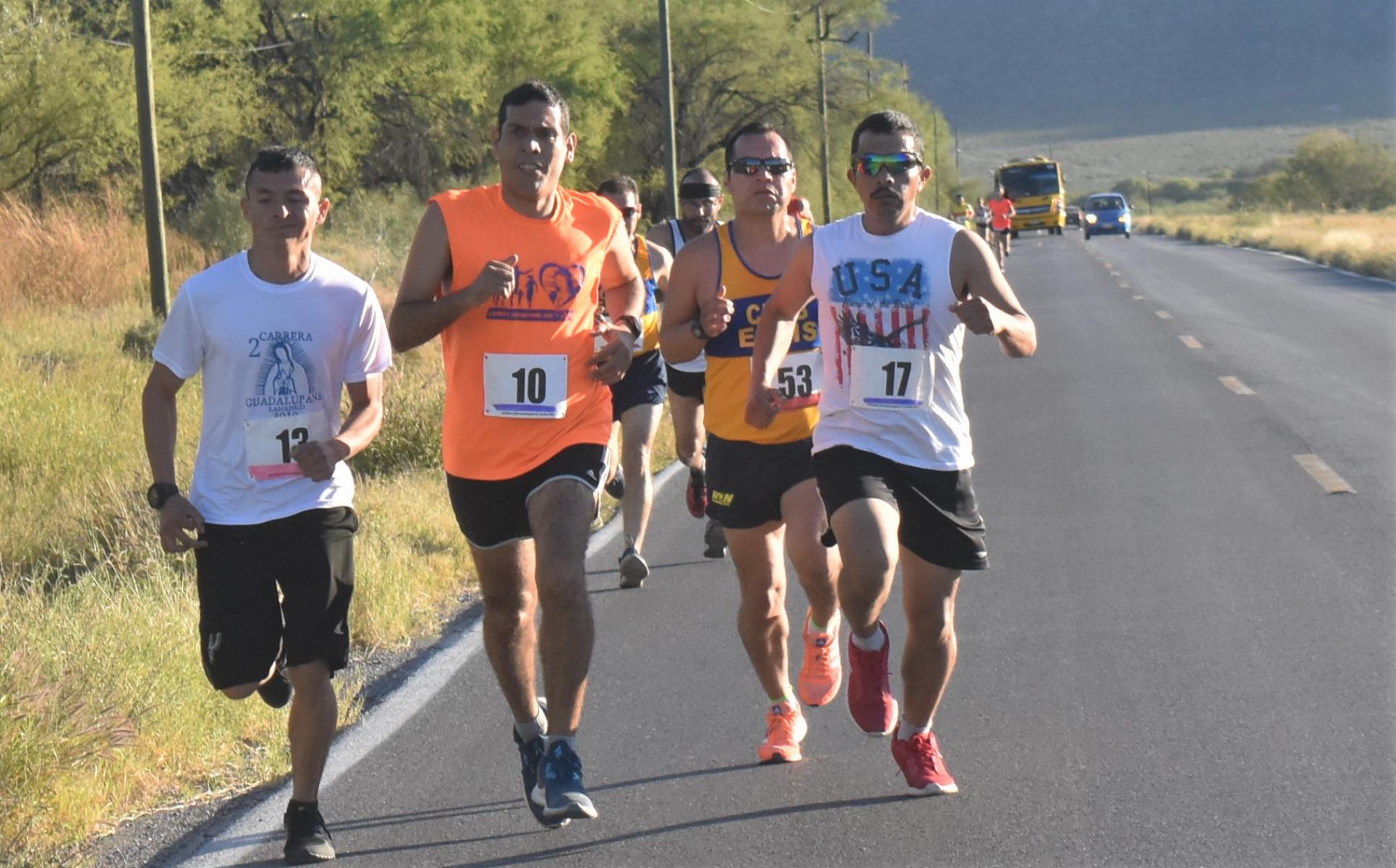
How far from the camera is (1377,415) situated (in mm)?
13930

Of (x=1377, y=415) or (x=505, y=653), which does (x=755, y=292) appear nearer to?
(x=505, y=653)

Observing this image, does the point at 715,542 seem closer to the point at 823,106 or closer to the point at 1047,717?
the point at 1047,717

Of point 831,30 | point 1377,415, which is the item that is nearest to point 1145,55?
point 831,30

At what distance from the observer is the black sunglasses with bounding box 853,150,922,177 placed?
536 cm

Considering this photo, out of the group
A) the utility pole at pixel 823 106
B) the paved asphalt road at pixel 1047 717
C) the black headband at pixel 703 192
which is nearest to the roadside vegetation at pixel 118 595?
the paved asphalt road at pixel 1047 717

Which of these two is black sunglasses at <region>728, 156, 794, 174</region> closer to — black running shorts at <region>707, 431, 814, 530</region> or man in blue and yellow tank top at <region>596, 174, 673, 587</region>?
black running shorts at <region>707, 431, 814, 530</region>

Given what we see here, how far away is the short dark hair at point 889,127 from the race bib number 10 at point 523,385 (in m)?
1.13

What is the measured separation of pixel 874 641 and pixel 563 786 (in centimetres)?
104

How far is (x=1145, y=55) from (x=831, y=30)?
5500 inches

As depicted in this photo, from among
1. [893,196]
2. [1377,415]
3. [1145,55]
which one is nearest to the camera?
[893,196]

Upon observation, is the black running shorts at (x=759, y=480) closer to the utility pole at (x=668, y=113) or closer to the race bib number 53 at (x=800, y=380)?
the race bib number 53 at (x=800, y=380)

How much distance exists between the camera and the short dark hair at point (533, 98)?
544 centimetres

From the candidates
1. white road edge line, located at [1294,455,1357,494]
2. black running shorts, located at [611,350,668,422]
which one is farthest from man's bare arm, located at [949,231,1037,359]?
white road edge line, located at [1294,455,1357,494]

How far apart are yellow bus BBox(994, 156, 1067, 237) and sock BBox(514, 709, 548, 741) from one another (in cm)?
6032
